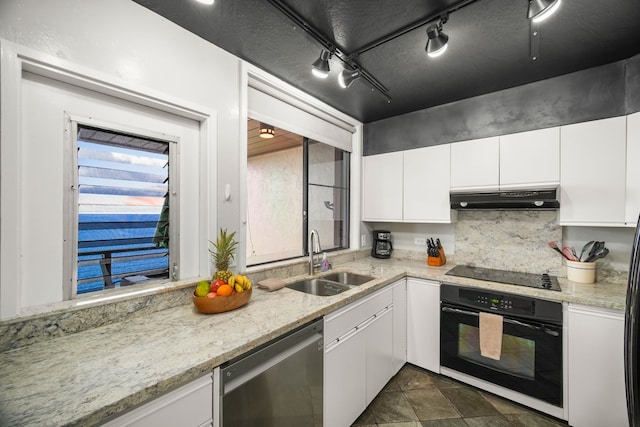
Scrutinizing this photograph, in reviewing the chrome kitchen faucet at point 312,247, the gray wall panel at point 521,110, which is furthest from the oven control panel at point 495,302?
the gray wall panel at point 521,110

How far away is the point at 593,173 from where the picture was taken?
5.90 feet

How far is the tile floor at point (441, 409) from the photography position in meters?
1.73

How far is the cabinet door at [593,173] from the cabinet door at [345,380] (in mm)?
1799

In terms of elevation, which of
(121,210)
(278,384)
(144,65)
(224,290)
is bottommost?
(278,384)

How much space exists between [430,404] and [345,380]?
813mm

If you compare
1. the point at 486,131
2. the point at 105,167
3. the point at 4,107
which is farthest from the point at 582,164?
the point at 4,107

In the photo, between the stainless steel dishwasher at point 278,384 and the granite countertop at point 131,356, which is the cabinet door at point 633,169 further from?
the stainless steel dishwasher at point 278,384

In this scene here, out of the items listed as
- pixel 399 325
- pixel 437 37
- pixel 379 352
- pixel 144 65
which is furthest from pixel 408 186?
pixel 144 65

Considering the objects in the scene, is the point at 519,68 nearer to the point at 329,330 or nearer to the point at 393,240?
the point at 393,240

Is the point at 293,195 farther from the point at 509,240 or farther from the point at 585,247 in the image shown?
the point at 585,247

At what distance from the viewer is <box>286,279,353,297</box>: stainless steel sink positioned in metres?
1.97

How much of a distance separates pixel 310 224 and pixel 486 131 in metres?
1.84

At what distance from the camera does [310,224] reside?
2.56m

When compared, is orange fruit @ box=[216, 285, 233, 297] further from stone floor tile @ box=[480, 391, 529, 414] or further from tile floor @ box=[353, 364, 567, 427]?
stone floor tile @ box=[480, 391, 529, 414]
